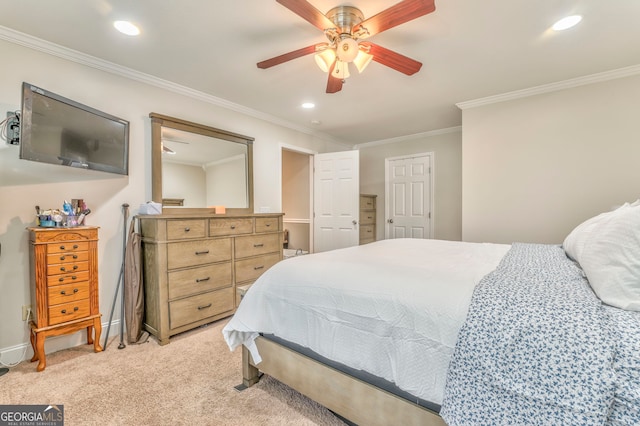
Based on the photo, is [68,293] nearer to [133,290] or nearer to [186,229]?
[133,290]

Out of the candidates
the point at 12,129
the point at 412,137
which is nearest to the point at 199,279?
the point at 12,129

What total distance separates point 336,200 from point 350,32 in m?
2.99

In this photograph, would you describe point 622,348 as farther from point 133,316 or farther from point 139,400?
point 133,316

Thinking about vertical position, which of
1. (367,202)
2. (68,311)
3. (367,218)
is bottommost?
(68,311)

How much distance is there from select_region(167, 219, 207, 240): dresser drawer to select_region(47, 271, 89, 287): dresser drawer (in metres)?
0.62

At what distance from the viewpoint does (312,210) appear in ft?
16.1

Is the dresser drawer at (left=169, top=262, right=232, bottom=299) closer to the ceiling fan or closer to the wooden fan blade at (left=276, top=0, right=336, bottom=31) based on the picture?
the ceiling fan

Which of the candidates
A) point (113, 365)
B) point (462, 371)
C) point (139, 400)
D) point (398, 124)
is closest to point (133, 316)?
point (113, 365)

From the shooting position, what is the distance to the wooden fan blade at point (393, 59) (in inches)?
72.5

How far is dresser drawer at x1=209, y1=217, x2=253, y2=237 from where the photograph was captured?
8.88 feet

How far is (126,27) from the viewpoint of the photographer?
197 centimetres

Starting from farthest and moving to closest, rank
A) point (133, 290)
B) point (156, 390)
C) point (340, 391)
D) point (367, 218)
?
1. point (367, 218)
2. point (133, 290)
3. point (156, 390)
4. point (340, 391)

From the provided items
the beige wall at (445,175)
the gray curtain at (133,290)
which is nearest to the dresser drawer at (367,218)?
the beige wall at (445,175)
